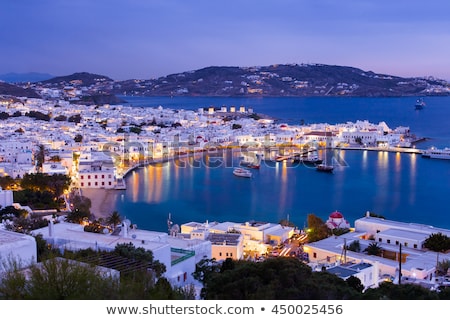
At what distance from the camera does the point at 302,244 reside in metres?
6.27

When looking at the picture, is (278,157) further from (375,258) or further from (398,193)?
(375,258)

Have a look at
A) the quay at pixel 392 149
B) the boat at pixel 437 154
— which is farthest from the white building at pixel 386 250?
the quay at pixel 392 149

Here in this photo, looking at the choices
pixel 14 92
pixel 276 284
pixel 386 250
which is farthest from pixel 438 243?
pixel 14 92

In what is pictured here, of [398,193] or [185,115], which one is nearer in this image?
[398,193]

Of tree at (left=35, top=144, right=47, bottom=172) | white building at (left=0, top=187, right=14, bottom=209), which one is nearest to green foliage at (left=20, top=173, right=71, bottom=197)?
white building at (left=0, top=187, right=14, bottom=209)

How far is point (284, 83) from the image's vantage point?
57375 millimetres

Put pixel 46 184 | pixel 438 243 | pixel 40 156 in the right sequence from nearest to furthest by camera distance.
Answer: pixel 438 243 < pixel 46 184 < pixel 40 156

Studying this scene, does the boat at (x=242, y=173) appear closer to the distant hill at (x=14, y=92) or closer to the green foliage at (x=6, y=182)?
the green foliage at (x=6, y=182)

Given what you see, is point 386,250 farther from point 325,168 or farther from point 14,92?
point 14,92

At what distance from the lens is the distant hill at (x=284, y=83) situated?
5531 cm

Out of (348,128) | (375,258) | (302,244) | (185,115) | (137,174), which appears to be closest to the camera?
(375,258)

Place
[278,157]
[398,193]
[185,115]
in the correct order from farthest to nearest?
1. [185,115]
2. [278,157]
3. [398,193]
